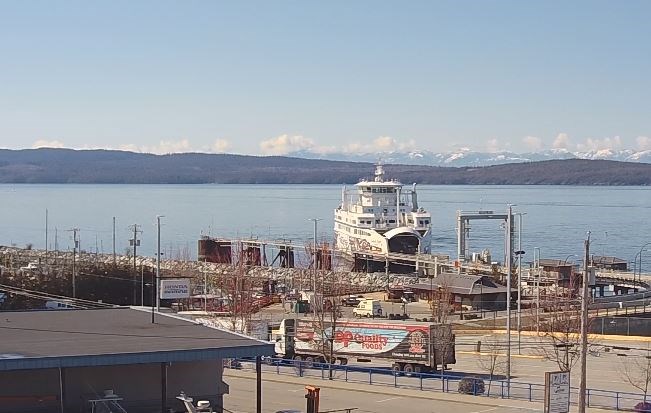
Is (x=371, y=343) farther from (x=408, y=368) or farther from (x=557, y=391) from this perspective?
(x=557, y=391)

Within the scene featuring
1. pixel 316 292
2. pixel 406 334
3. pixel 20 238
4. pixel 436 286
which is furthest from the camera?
pixel 20 238

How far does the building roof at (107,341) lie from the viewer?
22078 millimetres

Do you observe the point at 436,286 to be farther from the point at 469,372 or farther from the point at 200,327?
the point at 200,327

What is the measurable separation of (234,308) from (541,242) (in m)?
100

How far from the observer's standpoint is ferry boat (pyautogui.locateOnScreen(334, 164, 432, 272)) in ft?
355

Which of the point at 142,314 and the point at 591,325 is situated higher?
the point at 142,314

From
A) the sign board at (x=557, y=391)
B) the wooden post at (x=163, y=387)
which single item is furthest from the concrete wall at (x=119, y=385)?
the sign board at (x=557, y=391)

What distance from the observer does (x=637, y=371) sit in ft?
138

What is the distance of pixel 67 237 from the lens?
574 feet

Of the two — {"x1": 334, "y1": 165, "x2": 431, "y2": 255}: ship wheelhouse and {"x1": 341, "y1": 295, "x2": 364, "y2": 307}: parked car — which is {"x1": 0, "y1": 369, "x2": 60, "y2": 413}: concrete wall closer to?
Result: {"x1": 341, "y1": 295, "x2": 364, "y2": 307}: parked car

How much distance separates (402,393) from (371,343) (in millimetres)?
8181

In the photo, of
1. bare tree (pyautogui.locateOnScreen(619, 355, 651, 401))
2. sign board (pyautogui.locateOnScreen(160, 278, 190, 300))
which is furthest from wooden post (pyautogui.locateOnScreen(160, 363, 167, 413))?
sign board (pyautogui.locateOnScreen(160, 278, 190, 300))

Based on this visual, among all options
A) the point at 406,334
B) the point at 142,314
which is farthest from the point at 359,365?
the point at 142,314

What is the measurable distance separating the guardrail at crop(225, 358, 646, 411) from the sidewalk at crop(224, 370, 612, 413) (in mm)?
658
